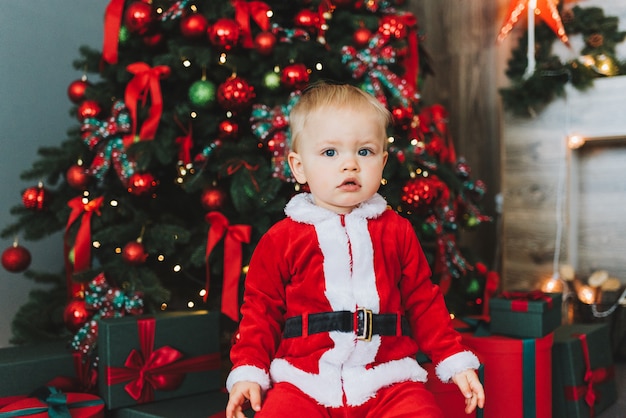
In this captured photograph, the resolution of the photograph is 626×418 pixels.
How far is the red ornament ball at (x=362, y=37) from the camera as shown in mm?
1852

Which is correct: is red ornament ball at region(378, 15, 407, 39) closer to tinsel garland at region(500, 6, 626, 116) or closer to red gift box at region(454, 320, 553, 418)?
tinsel garland at region(500, 6, 626, 116)

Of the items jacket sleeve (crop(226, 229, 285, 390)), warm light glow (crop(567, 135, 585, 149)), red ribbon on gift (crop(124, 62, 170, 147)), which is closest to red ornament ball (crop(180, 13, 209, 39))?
red ribbon on gift (crop(124, 62, 170, 147))

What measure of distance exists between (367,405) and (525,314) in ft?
2.13

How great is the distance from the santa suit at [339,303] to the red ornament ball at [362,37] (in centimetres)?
81

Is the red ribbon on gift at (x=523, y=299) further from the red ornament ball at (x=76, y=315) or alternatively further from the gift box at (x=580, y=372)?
the red ornament ball at (x=76, y=315)

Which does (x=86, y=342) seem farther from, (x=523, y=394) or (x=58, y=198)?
(x=523, y=394)

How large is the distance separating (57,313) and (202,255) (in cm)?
54

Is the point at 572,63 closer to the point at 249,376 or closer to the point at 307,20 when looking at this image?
the point at 307,20

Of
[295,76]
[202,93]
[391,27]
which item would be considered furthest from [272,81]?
[391,27]

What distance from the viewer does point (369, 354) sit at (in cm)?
109

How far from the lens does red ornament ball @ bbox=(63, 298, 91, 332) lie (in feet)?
5.54

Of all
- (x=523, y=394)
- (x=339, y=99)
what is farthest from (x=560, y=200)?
(x=339, y=99)

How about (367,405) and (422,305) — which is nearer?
(367,405)

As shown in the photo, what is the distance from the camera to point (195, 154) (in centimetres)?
189
